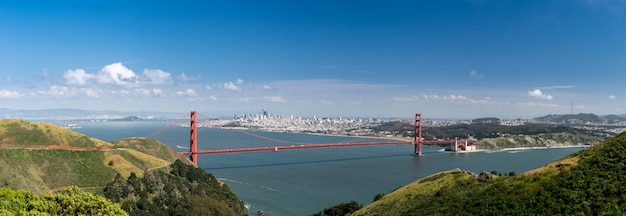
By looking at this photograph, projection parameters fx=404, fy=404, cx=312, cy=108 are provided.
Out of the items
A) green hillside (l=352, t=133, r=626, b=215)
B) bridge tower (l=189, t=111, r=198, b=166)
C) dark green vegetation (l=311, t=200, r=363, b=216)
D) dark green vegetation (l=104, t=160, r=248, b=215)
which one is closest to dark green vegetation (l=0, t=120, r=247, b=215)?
dark green vegetation (l=104, t=160, r=248, b=215)

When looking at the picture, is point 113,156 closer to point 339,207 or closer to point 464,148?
point 339,207

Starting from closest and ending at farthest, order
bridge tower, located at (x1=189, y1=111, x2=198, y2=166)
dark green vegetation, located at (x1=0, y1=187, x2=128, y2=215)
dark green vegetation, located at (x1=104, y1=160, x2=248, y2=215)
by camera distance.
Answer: dark green vegetation, located at (x1=0, y1=187, x2=128, y2=215), dark green vegetation, located at (x1=104, y1=160, x2=248, y2=215), bridge tower, located at (x1=189, y1=111, x2=198, y2=166)

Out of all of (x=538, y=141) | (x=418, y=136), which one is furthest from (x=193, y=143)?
(x=538, y=141)

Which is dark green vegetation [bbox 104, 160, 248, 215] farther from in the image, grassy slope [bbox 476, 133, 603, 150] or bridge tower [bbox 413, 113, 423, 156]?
grassy slope [bbox 476, 133, 603, 150]

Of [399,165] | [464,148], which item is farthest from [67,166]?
[464,148]

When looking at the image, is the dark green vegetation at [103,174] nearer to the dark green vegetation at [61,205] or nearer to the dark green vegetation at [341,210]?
the dark green vegetation at [341,210]

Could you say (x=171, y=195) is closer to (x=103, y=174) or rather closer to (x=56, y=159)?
(x=103, y=174)

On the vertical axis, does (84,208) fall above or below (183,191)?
above
